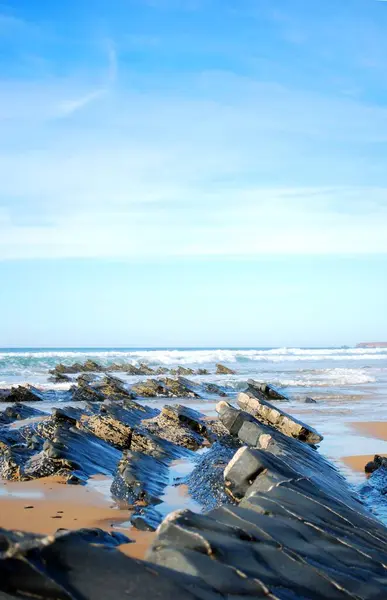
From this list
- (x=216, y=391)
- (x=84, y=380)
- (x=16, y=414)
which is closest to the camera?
(x=16, y=414)

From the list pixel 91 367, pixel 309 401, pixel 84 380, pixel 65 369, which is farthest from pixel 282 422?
pixel 91 367

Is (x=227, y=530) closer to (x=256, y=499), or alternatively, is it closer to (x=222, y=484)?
(x=256, y=499)

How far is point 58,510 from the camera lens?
5.93m

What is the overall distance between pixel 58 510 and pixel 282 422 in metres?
5.59

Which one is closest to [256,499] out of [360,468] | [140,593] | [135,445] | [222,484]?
[140,593]

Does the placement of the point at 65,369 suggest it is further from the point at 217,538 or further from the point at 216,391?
the point at 217,538

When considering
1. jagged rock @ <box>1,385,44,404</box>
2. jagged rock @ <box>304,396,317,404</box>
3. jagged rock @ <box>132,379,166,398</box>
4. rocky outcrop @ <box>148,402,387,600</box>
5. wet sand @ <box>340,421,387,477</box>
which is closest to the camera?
rocky outcrop @ <box>148,402,387,600</box>

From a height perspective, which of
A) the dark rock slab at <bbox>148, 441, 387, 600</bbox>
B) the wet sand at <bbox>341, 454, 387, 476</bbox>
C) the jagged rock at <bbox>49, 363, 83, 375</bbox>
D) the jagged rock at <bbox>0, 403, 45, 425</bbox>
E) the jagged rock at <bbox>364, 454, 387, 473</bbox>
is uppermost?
the dark rock slab at <bbox>148, 441, 387, 600</bbox>

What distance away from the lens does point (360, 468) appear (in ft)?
28.3

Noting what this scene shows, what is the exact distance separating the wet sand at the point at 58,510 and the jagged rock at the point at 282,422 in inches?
180

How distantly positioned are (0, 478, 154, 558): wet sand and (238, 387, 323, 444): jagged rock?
4562mm

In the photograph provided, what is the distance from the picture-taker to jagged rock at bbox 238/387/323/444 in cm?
1026

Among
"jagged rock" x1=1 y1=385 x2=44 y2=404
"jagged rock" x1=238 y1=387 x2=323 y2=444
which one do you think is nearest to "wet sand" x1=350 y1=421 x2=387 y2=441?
"jagged rock" x1=238 y1=387 x2=323 y2=444

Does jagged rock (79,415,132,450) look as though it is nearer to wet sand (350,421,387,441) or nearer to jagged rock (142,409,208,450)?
jagged rock (142,409,208,450)
